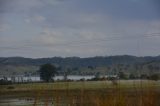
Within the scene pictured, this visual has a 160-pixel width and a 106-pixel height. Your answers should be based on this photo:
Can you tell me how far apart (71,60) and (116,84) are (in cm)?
6897

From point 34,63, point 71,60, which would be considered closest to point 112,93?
point 71,60

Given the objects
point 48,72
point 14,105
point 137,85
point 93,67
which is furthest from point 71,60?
point 137,85

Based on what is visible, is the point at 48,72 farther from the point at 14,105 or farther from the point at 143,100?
the point at 143,100

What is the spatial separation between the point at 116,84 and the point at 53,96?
1.51m

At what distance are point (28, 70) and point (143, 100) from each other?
10239 cm

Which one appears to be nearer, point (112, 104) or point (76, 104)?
point (112, 104)

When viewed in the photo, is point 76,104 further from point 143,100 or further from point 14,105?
point 14,105

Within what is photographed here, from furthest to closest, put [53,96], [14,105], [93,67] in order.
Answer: [93,67], [14,105], [53,96]

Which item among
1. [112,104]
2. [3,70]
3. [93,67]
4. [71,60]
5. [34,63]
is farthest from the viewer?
[3,70]

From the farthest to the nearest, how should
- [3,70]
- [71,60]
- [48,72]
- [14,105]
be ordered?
[3,70], [71,60], [48,72], [14,105]

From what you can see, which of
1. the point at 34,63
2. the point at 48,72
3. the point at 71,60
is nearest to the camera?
the point at 48,72

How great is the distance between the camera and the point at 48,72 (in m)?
61.3

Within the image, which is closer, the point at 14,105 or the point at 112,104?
the point at 112,104

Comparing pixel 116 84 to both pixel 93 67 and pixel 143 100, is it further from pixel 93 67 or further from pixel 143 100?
pixel 93 67
